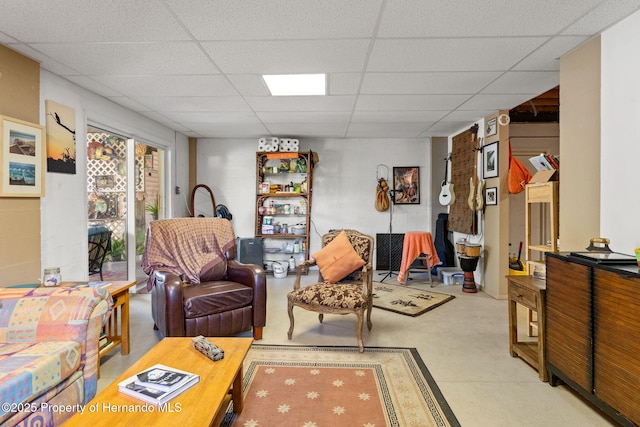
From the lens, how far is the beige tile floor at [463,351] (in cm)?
190

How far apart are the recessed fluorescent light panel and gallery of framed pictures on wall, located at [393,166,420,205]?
2809mm

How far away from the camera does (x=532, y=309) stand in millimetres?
2357

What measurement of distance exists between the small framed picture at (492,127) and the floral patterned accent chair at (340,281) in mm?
2267

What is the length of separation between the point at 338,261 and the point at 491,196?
2.36 meters

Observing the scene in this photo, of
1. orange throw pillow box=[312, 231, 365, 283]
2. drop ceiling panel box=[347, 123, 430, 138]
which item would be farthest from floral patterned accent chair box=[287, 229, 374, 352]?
drop ceiling panel box=[347, 123, 430, 138]

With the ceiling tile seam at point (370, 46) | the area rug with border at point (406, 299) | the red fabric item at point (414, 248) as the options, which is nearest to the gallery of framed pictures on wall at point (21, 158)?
the ceiling tile seam at point (370, 46)

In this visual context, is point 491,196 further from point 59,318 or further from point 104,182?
point 104,182

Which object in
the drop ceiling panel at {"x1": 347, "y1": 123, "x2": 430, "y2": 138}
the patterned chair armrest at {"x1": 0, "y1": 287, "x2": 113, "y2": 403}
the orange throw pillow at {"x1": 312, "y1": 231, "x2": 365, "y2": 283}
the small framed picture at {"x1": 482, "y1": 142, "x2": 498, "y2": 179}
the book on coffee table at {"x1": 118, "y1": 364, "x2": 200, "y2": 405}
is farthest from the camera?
the drop ceiling panel at {"x1": 347, "y1": 123, "x2": 430, "y2": 138}

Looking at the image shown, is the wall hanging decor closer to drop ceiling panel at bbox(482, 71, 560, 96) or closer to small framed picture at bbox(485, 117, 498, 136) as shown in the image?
drop ceiling panel at bbox(482, 71, 560, 96)

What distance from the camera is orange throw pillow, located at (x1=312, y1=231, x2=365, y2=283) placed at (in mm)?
3119

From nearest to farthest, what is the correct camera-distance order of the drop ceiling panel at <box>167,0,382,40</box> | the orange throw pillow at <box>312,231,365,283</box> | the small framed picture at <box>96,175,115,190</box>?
the drop ceiling panel at <box>167,0,382,40</box>
the orange throw pillow at <box>312,231,365,283</box>
the small framed picture at <box>96,175,115,190</box>

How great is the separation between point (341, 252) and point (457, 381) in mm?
1394

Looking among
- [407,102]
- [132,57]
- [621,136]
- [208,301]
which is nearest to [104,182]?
[132,57]

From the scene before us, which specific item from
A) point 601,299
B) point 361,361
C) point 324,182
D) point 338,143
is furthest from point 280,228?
point 601,299
